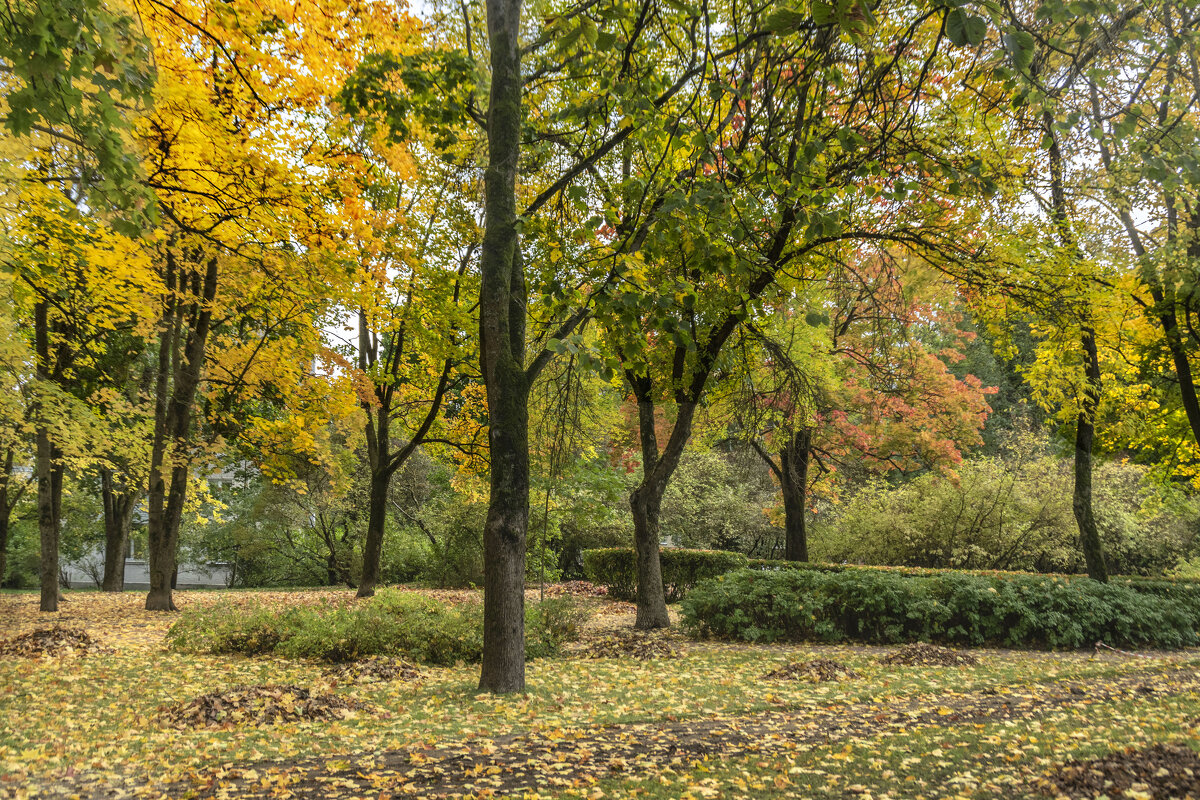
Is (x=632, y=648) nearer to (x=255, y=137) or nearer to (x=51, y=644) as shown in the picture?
(x=51, y=644)

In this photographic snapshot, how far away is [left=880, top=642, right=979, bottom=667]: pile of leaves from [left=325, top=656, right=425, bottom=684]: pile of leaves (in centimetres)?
561

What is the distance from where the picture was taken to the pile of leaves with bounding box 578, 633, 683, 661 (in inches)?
361

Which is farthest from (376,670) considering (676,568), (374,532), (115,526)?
(115,526)

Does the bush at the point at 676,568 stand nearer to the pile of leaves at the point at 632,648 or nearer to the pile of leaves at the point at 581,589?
the pile of leaves at the point at 581,589

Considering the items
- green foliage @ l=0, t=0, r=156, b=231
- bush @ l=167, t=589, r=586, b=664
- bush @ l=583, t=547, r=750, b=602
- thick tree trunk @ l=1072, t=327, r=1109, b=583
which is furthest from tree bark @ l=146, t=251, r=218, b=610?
thick tree trunk @ l=1072, t=327, r=1109, b=583

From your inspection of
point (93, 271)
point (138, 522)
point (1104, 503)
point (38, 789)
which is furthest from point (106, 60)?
point (138, 522)

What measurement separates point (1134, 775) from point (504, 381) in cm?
524

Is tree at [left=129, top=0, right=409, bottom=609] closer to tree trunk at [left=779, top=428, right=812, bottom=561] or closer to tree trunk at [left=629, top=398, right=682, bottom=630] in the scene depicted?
tree trunk at [left=629, top=398, right=682, bottom=630]

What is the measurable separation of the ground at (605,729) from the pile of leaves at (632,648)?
545 mm

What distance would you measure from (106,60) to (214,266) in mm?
10264

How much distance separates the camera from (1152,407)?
1273 cm

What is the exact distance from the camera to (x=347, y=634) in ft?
26.5

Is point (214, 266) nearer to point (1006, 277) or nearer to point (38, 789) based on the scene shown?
point (38, 789)

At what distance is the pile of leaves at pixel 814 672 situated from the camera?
24.8 ft
